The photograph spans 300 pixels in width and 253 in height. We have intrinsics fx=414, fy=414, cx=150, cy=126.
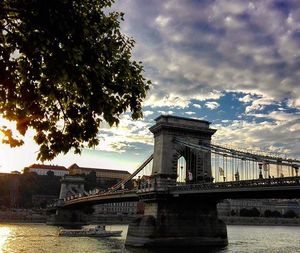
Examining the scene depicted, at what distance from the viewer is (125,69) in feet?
37.3

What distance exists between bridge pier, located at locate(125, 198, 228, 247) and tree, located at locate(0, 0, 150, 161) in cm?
3859

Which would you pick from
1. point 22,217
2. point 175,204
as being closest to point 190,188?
point 175,204

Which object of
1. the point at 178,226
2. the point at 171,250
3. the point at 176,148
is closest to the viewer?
the point at 171,250

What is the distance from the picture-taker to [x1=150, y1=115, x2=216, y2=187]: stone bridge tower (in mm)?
57500

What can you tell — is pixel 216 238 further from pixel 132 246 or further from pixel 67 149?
pixel 67 149

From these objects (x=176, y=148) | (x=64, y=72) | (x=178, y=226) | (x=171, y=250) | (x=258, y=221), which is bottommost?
(x=171, y=250)

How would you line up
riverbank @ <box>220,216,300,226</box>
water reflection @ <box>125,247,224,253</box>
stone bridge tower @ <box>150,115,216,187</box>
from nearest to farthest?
water reflection @ <box>125,247,224,253</box>
stone bridge tower @ <box>150,115,216,187</box>
riverbank @ <box>220,216,300,226</box>

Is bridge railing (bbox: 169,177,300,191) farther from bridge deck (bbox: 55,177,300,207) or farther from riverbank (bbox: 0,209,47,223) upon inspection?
riverbank (bbox: 0,209,47,223)

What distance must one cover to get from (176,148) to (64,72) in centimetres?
4915

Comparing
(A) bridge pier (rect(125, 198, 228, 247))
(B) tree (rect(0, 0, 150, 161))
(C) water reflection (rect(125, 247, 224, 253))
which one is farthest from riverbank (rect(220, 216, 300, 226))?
(B) tree (rect(0, 0, 150, 161))

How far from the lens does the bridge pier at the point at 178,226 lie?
161 feet

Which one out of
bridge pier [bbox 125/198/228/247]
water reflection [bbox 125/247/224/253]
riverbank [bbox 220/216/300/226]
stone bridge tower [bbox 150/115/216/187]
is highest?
stone bridge tower [bbox 150/115/216/187]

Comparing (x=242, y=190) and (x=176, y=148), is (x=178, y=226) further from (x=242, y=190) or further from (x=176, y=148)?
(x=242, y=190)

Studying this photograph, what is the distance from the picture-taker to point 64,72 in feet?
33.0
